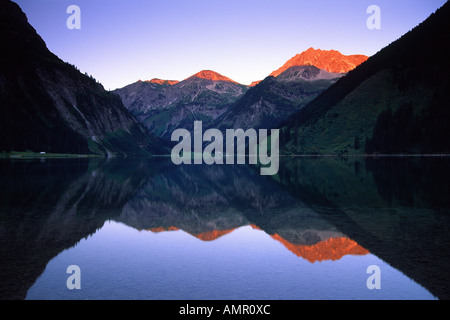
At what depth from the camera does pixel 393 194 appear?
36812 mm

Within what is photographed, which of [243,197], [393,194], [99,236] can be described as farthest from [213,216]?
[393,194]

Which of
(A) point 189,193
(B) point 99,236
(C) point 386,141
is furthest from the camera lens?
(C) point 386,141

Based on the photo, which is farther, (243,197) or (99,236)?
(243,197)

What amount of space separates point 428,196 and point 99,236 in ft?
102

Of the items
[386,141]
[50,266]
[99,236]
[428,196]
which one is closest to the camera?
[50,266]

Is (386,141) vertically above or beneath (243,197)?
above
